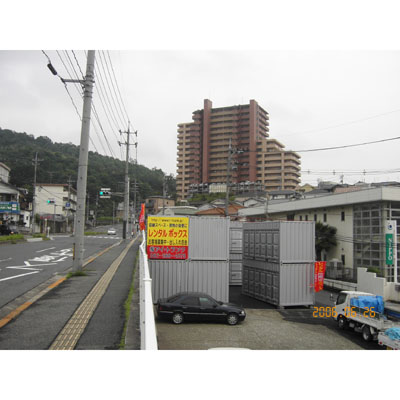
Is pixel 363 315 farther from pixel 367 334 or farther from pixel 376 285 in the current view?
pixel 376 285

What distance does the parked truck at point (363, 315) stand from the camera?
12.8m

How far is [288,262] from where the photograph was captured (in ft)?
57.4

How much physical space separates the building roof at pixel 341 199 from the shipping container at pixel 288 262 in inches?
437

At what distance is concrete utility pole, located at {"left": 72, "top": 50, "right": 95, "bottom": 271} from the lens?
1455 centimetres

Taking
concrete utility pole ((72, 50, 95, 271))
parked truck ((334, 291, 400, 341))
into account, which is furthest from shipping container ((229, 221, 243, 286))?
concrete utility pole ((72, 50, 95, 271))

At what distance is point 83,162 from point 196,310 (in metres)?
8.01

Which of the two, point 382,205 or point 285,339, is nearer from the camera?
point 285,339

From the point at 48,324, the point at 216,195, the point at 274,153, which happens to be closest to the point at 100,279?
the point at 48,324

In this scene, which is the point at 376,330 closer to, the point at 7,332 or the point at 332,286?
the point at 7,332

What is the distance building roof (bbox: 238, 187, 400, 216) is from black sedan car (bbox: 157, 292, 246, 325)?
17.5 meters

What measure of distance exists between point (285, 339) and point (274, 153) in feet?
283

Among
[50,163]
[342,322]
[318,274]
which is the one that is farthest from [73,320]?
[50,163]

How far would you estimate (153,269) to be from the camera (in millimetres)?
16344

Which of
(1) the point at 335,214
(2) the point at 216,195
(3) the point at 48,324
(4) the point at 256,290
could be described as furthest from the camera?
(2) the point at 216,195
